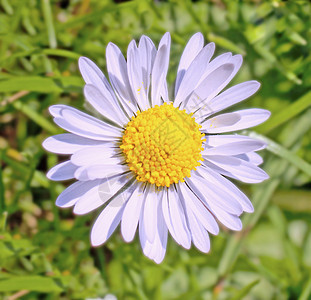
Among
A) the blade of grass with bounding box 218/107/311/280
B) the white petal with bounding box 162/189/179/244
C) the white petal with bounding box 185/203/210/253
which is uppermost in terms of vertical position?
the white petal with bounding box 162/189/179/244

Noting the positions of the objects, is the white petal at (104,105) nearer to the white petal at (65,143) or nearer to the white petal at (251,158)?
the white petal at (65,143)

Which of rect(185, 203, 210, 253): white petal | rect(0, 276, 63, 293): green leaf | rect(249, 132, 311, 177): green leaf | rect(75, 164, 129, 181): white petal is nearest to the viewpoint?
rect(75, 164, 129, 181): white petal

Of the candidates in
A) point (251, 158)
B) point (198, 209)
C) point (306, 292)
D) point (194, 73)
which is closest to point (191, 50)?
point (194, 73)

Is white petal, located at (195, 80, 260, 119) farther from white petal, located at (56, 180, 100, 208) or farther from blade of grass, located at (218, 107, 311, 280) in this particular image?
blade of grass, located at (218, 107, 311, 280)

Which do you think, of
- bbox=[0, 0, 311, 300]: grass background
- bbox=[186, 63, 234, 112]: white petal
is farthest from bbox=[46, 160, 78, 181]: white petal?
bbox=[186, 63, 234, 112]: white petal

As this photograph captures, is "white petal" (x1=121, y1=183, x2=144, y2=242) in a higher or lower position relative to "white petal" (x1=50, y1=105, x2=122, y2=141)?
lower

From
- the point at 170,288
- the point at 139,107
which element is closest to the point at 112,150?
the point at 139,107
